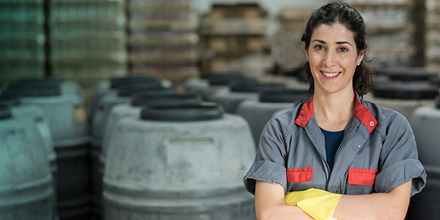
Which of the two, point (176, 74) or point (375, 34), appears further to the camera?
point (375, 34)

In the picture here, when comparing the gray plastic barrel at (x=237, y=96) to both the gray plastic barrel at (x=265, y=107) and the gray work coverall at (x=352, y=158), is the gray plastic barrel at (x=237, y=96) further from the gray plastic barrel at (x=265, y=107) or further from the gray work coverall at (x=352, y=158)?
the gray work coverall at (x=352, y=158)

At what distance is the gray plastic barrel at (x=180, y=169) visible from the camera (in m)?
2.29

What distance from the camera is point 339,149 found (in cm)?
135

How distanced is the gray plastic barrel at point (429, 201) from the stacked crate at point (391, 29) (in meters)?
8.34

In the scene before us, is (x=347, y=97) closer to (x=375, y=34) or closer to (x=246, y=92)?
(x=246, y=92)

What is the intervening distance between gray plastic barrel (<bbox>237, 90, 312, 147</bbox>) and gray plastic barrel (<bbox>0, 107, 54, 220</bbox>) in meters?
1.29

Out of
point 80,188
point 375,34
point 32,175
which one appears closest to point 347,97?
point 32,175

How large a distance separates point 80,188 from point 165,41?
5143mm

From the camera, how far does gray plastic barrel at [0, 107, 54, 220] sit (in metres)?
2.56

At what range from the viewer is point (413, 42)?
10383 mm

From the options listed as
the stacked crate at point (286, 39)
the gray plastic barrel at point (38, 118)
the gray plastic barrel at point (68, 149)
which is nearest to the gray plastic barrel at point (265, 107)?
the gray plastic barrel at point (38, 118)

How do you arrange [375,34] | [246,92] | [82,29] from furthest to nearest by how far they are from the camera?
[375,34], [82,29], [246,92]

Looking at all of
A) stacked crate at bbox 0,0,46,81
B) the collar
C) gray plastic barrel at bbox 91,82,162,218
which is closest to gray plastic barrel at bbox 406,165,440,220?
the collar

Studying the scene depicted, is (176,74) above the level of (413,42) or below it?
below
